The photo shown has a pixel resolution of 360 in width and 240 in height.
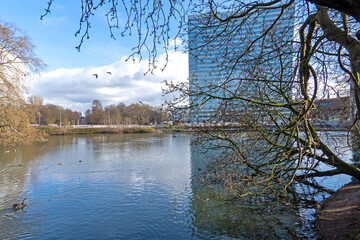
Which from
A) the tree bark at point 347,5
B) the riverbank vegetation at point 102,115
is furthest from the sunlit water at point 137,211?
the riverbank vegetation at point 102,115

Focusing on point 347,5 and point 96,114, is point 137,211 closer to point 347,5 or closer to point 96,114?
point 347,5

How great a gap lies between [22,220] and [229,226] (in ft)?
20.4

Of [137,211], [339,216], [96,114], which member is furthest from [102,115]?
[339,216]

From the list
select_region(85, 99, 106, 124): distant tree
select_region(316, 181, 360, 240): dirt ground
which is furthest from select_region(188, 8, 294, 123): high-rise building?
select_region(85, 99, 106, 124): distant tree

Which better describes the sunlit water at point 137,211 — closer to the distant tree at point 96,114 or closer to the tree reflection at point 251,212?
the tree reflection at point 251,212

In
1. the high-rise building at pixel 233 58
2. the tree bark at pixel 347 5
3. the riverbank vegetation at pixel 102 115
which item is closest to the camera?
the tree bark at pixel 347 5

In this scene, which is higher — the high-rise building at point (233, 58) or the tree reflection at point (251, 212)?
the high-rise building at point (233, 58)

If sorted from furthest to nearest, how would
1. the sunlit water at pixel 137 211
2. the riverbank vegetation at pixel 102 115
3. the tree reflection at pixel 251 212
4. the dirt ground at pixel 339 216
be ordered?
1. the riverbank vegetation at pixel 102 115
2. the sunlit water at pixel 137 211
3. the tree reflection at pixel 251 212
4. the dirt ground at pixel 339 216

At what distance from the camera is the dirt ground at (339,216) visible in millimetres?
5066

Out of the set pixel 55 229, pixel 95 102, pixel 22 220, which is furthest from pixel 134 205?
pixel 95 102

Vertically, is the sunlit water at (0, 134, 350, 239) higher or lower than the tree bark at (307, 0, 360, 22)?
lower

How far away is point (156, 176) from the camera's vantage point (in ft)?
40.4

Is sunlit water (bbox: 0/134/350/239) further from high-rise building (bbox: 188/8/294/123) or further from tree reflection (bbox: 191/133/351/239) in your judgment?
high-rise building (bbox: 188/8/294/123)

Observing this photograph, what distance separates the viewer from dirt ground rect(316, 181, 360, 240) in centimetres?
507
